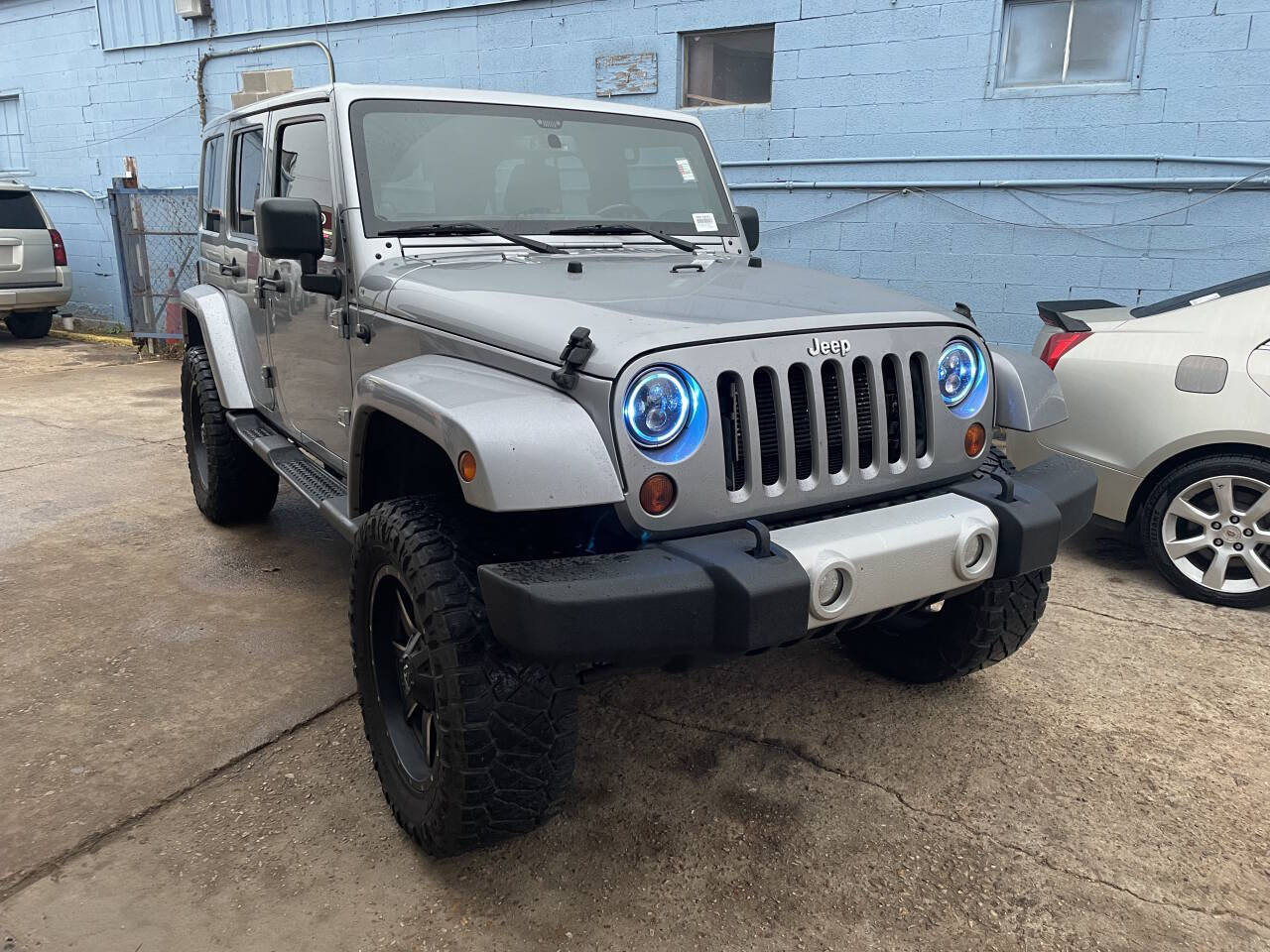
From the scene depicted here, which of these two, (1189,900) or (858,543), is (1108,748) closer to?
(1189,900)

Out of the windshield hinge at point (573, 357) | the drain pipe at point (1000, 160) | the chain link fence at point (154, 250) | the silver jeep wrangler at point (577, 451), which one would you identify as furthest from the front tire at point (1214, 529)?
the chain link fence at point (154, 250)

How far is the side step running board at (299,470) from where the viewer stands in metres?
3.03

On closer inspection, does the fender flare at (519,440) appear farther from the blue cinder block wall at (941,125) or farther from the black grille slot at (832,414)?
the blue cinder block wall at (941,125)

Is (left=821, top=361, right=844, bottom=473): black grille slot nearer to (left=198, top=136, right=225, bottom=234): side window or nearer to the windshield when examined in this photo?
the windshield

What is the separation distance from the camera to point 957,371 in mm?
2645

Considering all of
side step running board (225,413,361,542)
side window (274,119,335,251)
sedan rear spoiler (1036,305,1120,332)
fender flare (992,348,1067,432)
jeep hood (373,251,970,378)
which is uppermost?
Answer: side window (274,119,335,251)

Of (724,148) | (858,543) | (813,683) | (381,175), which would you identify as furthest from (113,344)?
(858,543)

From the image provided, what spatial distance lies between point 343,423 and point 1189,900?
2802mm

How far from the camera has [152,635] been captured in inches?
145

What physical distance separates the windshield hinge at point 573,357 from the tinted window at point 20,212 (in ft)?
37.1

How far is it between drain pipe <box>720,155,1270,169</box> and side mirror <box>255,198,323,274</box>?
491 centimetres

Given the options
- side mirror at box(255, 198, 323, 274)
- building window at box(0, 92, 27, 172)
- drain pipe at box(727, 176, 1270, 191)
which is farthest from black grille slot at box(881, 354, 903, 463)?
building window at box(0, 92, 27, 172)

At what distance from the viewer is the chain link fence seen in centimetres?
1007

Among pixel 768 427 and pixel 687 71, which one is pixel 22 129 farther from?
pixel 768 427
